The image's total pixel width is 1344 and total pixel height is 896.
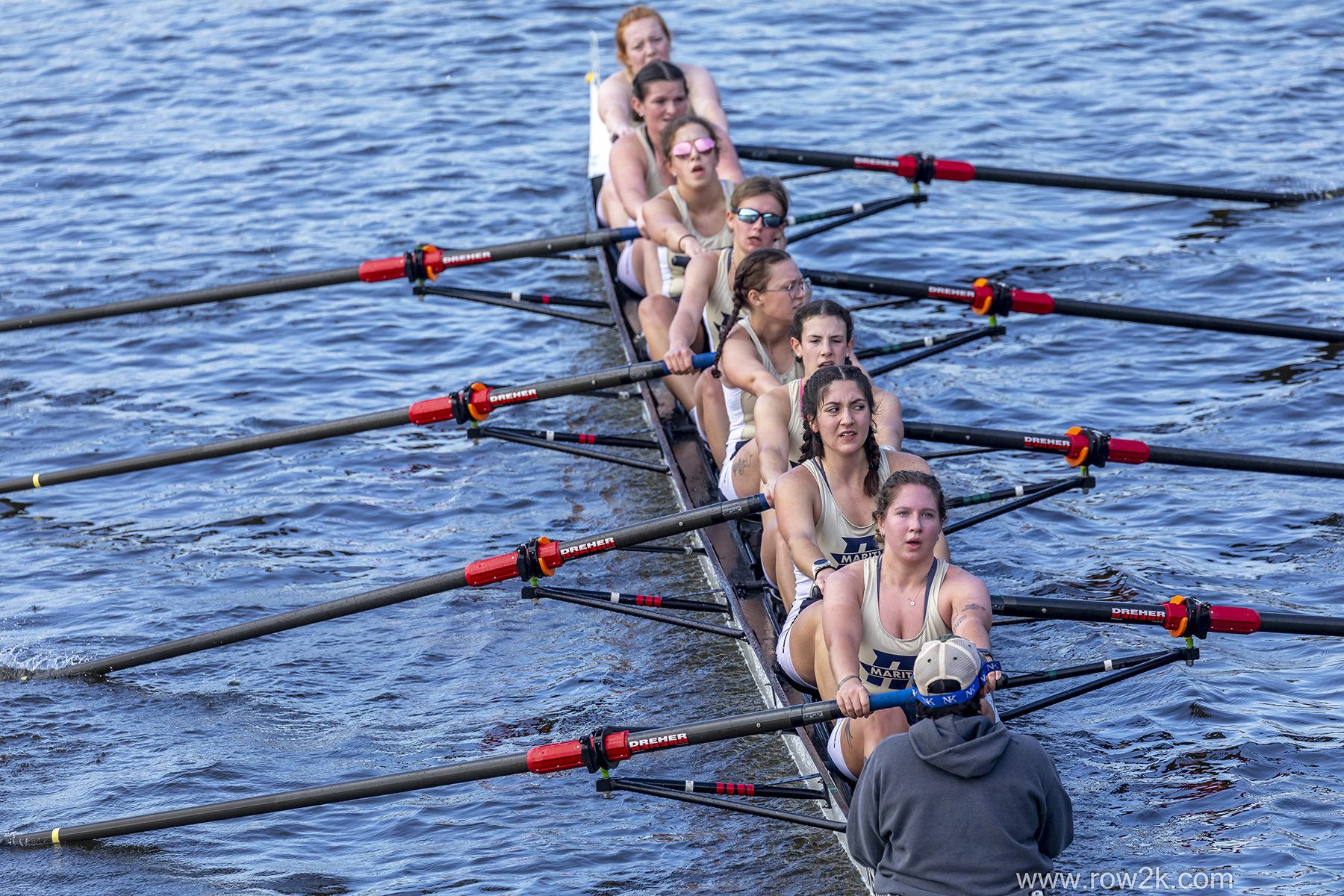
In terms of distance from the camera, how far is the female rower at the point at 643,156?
7.81 m

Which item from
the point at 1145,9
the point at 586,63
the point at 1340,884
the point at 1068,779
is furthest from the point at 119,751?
the point at 1145,9

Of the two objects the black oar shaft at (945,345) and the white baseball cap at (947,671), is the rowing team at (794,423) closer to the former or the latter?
the white baseball cap at (947,671)

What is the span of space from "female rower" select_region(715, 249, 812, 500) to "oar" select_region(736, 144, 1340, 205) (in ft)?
11.0

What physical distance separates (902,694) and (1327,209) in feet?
Answer: 27.7

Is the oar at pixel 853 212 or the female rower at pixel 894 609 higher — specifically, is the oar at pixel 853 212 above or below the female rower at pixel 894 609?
above

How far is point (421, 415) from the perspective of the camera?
6645mm

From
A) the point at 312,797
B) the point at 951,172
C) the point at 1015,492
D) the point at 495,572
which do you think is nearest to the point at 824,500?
the point at 495,572

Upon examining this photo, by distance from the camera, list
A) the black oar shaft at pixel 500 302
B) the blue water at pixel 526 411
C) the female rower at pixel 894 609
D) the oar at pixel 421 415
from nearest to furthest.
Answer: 1. the female rower at pixel 894 609
2. the blue water at pixel 526 411
3. the oar at pixel 421 415
4. the black oar shaft at pixel 500 302

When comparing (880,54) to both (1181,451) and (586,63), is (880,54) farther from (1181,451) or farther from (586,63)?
(1181,451)

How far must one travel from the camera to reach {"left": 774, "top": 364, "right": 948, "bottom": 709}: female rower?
479 cm

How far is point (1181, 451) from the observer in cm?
614

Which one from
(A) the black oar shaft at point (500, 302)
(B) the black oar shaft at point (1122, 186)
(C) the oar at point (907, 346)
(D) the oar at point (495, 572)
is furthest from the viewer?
(B) the black oar shaft at point (1122, 186)

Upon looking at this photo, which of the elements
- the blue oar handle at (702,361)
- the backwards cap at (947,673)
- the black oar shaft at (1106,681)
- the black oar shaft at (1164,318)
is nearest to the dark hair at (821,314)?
the blue oar handle at (702,361)

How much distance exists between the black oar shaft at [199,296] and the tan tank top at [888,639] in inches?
184
